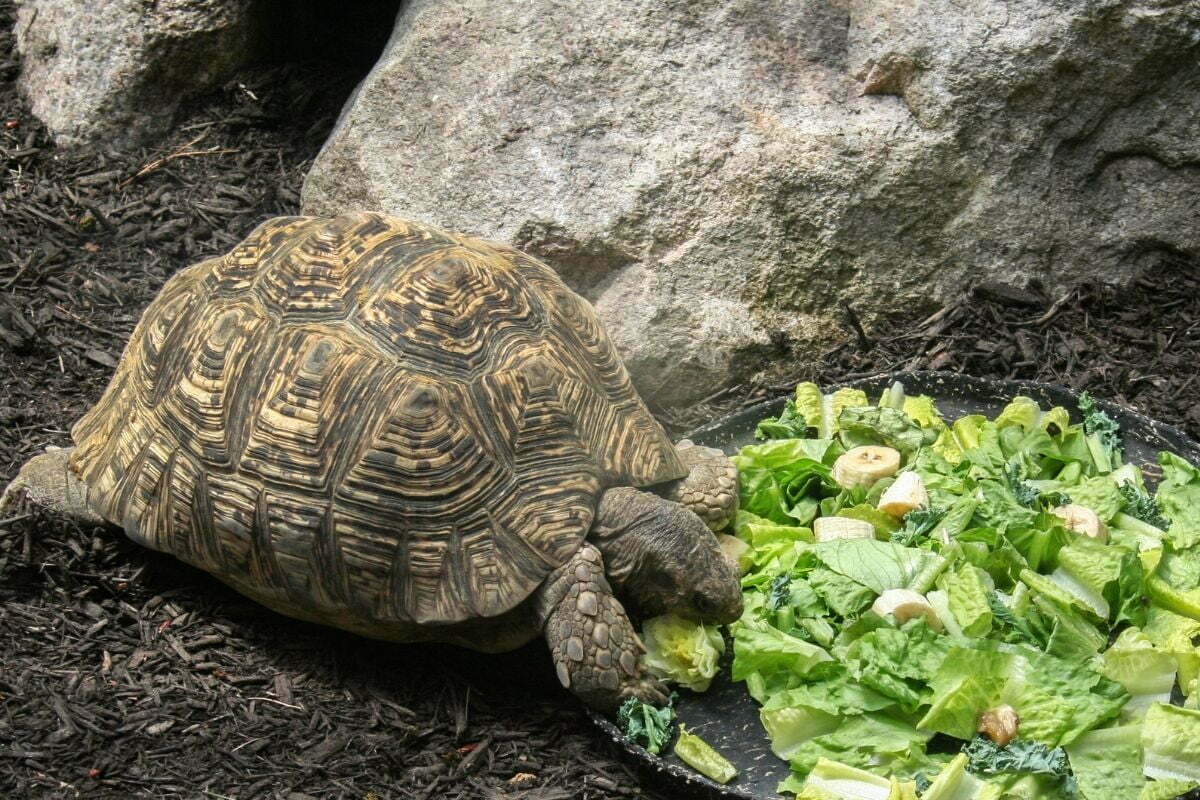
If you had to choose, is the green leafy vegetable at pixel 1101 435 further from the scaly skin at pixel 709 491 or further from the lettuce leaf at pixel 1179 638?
the scaly skin at pixel 709 491

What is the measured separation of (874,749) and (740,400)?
6.07 feet

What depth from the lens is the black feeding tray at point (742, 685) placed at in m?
3.26

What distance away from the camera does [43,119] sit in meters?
5.75

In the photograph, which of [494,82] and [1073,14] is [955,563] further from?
[494,82]

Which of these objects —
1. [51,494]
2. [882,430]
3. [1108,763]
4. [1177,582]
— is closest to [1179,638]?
[1177,582]

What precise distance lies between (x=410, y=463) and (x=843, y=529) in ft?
4.45

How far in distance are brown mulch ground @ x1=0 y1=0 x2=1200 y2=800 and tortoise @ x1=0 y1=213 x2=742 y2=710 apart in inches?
7.5

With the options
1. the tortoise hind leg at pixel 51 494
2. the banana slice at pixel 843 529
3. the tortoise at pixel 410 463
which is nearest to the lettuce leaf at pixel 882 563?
the banana slice at pixel 843 529

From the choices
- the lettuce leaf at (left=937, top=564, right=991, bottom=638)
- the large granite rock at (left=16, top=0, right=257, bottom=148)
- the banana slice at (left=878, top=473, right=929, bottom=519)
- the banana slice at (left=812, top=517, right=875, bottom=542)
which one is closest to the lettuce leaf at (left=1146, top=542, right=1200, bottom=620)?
the lettuce leaf at (left=937, top=564, right=991, bottom=638)

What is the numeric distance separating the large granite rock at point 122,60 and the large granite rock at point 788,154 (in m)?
1.24

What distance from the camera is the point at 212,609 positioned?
3938 mm

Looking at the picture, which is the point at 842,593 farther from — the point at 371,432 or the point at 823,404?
the point at 371,432

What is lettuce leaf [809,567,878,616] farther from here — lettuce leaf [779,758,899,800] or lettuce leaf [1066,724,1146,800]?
lettuce leaf [1066,724,1146,800]

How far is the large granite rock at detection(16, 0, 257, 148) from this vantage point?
5.62 m
